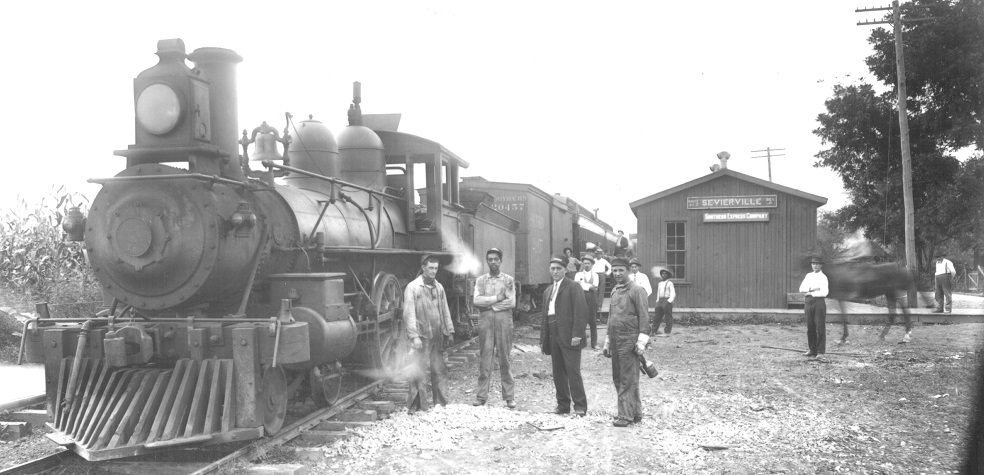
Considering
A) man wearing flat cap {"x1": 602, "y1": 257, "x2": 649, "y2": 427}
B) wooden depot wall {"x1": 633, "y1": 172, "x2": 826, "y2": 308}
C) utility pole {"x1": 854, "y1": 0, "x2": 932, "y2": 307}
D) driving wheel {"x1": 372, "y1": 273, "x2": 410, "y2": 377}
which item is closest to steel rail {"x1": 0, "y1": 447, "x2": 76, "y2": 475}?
driving wheel {"x1": 372, "y1": 273, "x2": 410, "y2": 377}

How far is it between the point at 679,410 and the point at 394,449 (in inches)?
118

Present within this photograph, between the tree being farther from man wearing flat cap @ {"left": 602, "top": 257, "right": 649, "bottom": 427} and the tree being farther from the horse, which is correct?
man wearing flat cap @ {"left": 602, "top": 257, "right": 649, "bottom": 427}

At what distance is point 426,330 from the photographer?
7.04 m

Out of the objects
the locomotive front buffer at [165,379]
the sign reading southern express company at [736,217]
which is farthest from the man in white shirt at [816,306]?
the locomotive front buffer at [165,379]

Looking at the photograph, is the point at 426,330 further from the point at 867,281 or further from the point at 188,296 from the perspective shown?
the point at 867,281

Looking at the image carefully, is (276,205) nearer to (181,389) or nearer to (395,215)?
(181,389)

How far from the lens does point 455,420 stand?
21.7ft

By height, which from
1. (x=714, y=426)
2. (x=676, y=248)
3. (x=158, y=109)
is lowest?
(x=714, y=426)

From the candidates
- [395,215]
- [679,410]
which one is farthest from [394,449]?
[395,215]

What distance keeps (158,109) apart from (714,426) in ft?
17.5

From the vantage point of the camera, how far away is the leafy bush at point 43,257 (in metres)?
12.7

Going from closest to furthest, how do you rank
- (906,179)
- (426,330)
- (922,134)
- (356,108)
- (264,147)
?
(426,330), (264,147), (356,108), (906,179), (922,134)

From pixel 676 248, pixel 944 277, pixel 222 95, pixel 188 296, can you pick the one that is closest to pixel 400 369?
pixel 188 296

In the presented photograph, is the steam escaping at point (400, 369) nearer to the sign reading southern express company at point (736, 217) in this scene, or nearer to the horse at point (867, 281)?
the horse at point (867, 281)
